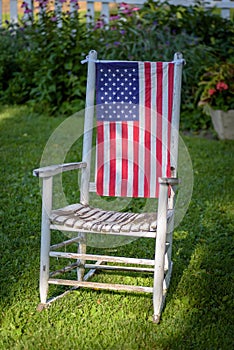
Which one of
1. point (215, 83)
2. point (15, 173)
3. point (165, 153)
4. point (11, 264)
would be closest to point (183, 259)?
point (165, 153)

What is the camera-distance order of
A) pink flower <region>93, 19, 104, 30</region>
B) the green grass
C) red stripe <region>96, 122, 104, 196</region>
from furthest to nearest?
1. pink flower <region>93, 19, 104, 30</region>
2. red stripe <region>96, 122, 104, 196</region>
3. the green grass

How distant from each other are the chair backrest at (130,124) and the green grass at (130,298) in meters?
0.49

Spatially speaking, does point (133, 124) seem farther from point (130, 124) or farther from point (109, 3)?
point (109, 3)

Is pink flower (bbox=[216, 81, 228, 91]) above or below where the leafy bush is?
below

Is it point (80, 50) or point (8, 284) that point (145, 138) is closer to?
point (8, 284)

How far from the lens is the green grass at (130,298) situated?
8.05 ft

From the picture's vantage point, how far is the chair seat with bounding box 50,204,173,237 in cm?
260

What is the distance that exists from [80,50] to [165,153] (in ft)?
12.7

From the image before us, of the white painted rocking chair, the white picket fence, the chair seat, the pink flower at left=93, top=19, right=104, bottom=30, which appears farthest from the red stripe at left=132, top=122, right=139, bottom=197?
the white picket fence

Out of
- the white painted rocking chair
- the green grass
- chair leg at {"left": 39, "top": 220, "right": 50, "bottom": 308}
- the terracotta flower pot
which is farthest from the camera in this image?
the terracotta flower pot

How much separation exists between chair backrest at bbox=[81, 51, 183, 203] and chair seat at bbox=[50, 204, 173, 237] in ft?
0.93

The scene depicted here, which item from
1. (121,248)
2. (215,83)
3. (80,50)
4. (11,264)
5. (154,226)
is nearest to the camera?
(154,226)

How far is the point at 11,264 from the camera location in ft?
10.4

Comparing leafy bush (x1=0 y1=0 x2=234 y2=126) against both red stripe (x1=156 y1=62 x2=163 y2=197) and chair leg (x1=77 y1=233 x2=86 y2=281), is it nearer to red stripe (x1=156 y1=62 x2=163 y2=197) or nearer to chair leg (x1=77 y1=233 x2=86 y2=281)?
red stripe (x1=156 y1=62 x2=163 y2=197)
